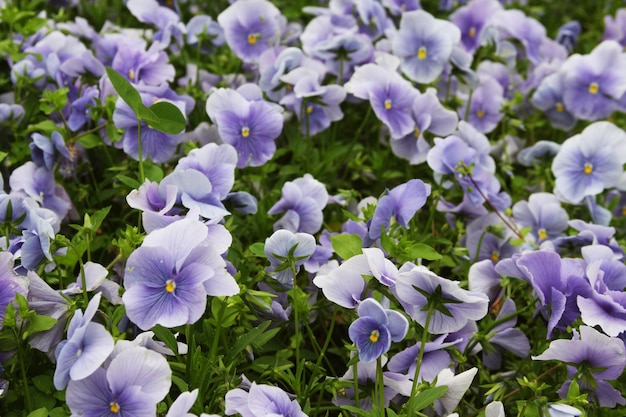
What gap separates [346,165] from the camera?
241 cm

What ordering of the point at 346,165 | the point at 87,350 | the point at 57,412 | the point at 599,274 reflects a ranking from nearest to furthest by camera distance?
the point at 87,350
the point at 57,412
the point at 599,274
the point at 346,165

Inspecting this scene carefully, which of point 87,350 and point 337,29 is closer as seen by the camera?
point 87,350

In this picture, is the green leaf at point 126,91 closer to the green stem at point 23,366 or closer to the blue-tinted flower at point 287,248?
the blue-tinted flower at point 287,248

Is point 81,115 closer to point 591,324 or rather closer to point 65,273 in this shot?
point 65,273

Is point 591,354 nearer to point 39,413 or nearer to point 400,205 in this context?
point 400,205

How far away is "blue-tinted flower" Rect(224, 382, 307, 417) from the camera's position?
134cm

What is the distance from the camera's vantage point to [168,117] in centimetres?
170

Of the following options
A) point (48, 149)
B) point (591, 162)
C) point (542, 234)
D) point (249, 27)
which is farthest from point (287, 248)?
point (249, 27)

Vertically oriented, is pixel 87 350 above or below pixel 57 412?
above

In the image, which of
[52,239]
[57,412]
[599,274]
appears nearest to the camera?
[57,412]

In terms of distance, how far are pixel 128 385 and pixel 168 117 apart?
25.3 inches

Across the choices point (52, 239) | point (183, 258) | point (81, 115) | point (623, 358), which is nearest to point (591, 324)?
point (623, 358)

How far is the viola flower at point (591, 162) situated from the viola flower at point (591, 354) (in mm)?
702

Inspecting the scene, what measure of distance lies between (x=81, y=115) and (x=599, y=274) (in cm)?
132
